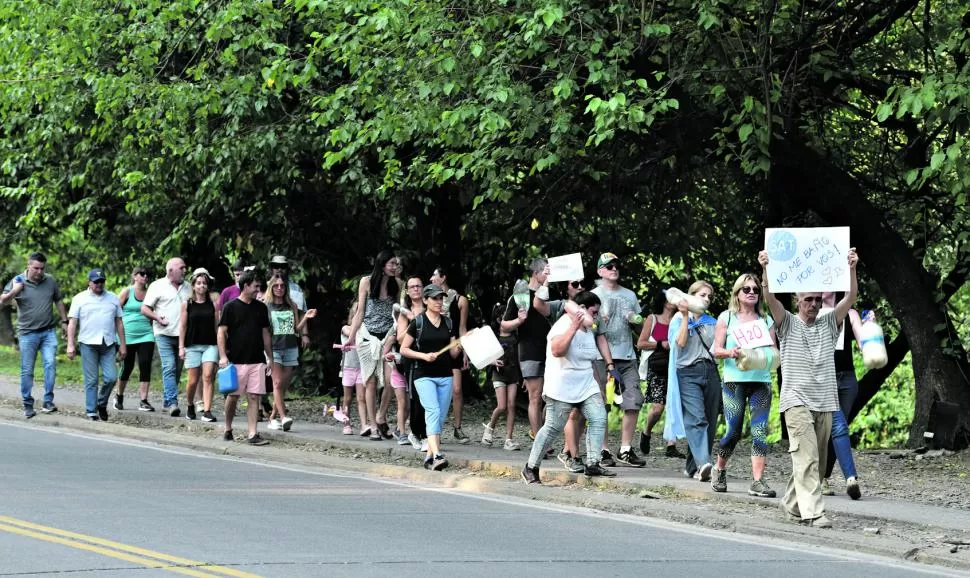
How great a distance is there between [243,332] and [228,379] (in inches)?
22.9

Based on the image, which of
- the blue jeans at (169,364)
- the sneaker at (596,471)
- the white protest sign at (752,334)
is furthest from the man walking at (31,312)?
the white protest sign at (752,334)

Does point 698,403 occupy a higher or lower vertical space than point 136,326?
lower

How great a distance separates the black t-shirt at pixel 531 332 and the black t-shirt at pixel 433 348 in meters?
0.92

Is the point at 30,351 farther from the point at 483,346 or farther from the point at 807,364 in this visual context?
the point at 807,364

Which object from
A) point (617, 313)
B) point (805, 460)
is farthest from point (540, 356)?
point (805, 460)

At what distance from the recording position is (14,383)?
24.0 meters

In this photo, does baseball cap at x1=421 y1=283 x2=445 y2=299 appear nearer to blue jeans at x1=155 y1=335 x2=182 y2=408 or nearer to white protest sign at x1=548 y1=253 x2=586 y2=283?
white protest sign at x1=548 y1=253 x2=586 y2=283

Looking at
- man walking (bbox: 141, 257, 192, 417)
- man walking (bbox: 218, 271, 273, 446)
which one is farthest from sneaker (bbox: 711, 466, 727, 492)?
man walking (bbox: 141, 257, 192, 417)

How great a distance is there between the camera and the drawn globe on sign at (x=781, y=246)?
10352 mm

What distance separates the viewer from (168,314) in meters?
18.5

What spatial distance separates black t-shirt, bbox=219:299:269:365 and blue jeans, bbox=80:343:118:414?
121 inches

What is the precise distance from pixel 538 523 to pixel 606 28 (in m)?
6.17

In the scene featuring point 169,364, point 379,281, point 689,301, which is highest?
point 379,281

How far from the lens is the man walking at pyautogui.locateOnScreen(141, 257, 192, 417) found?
18438 mm
